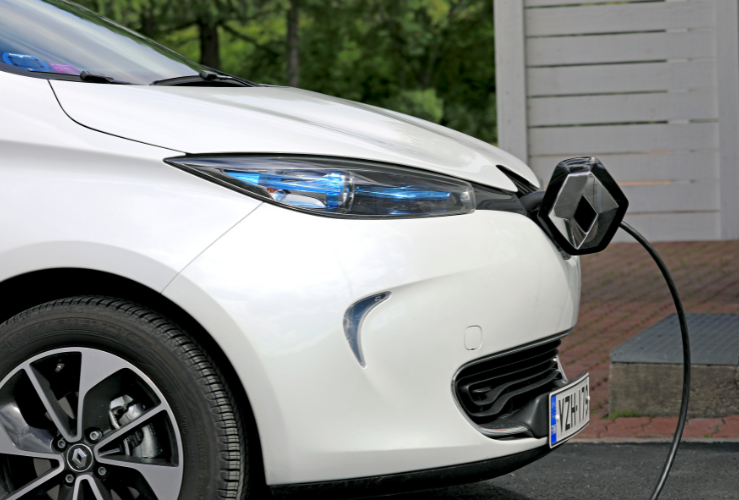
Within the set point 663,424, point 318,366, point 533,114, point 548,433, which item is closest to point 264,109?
point 318,366

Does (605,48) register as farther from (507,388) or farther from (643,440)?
→ (507,388)

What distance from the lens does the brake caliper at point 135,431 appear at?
219cm

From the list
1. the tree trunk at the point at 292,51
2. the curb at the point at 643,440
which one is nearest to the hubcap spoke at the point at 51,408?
the curb at the point at 643,440

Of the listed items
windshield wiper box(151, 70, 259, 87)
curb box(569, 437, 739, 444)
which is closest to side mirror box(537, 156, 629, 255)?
windshield wiper box(151, 70, 259, 87)

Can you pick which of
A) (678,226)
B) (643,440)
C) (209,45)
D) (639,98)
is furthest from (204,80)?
(209,45)

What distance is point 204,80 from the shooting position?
287cm

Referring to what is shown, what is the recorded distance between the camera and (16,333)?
2.20m

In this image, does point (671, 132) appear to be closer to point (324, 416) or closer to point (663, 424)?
point (663, 424)

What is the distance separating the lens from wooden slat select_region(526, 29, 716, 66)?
8172mm

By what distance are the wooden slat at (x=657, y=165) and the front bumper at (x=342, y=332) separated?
6.20m

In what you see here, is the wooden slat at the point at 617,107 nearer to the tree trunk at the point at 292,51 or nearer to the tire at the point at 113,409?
the tire at the point at 113,409

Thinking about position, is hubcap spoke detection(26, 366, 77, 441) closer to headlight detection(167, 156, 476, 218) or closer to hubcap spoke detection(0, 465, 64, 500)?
hubcap spoke detection(0, 465, 64, 500)

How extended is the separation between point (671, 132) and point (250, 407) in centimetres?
692

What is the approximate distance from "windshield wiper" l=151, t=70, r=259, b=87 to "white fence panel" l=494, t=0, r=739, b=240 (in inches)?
209
